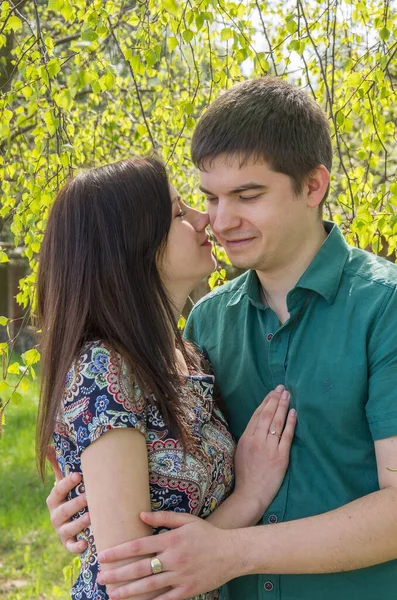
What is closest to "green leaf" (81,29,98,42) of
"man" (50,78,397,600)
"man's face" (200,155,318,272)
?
"man" (50,78,397,600)

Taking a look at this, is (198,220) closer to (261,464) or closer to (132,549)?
(261,464)

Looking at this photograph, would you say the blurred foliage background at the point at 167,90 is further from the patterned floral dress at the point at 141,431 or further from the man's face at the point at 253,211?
the patterned floral dress at the point at 141,431

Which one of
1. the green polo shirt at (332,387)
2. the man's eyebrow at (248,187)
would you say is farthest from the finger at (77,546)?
the man's eyebrow at (248,187)

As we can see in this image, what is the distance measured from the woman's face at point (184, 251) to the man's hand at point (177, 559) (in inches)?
23.7

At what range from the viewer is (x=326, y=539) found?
5.54 ft

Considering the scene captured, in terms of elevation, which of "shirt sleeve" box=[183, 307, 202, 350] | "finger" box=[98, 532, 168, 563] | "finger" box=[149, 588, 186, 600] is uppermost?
"shirt sleeve" box=[183, 307, 202, 350]

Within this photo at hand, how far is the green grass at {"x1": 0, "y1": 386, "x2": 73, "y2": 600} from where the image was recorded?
13.9 feet

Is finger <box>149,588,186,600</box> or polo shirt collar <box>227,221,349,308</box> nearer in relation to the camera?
finger <box>149,588,186,600</box>

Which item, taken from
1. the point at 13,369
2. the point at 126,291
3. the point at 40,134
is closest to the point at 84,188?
the point at 126,291

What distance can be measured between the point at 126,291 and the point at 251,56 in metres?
1.32

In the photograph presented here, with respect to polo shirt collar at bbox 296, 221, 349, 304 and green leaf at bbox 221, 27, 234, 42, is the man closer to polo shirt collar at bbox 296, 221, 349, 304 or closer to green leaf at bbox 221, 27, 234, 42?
polo shirt collar at bbox 296, 221, 349, 304

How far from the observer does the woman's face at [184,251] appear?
6.50 feet

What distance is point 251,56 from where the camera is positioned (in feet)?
9.13

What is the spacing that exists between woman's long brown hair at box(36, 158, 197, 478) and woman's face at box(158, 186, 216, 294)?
44 mm
